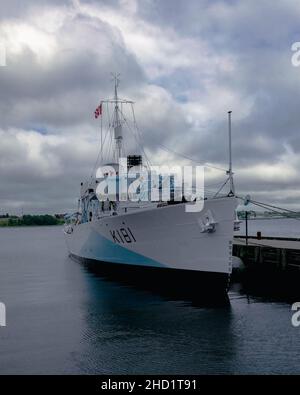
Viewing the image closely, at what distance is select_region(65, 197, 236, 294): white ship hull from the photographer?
22109 millimetres

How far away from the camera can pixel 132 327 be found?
55.4ft

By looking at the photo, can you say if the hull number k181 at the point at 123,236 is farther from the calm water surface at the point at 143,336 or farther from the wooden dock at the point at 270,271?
the wooden dock at the point at 270,271

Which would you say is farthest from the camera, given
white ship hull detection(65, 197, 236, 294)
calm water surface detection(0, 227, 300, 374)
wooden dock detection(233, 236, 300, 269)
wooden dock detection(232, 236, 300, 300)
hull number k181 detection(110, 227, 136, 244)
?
hull number k181 detection(110, 227, 136, 244)

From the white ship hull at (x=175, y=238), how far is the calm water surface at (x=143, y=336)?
2172 mm

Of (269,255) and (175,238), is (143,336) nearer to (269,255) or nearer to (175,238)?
(175,238)

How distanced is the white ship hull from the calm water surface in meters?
2.17

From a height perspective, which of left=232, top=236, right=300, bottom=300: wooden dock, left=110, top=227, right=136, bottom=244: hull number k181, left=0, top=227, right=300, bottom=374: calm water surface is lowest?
left=0, top=227, right=300, bottom=374: calm water surface

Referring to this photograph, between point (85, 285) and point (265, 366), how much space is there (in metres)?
18.3

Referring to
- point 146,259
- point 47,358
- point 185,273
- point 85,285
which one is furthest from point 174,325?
point 85,285

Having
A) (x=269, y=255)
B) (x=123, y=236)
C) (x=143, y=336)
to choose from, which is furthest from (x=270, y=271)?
(x=143, y=336)

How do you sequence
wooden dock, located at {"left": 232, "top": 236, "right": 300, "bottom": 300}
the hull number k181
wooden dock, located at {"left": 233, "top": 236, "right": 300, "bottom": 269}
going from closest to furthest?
1. wooden dock, located at {"left": 232, "top": 236, "right": 300, "bottom": 300}
2. wooden dock, located at {"left": 233, "top": 236, "right": 300, "bottom": 269}
3. the hull number k181

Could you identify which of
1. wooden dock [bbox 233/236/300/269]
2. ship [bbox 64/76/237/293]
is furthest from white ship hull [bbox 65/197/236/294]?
wooden dock [bbox 233/236/300/269]

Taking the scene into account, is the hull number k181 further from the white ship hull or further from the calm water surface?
the calm water surface

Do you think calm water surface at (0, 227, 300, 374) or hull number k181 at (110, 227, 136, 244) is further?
hull number k181 at (110, 227, 136, 244)
